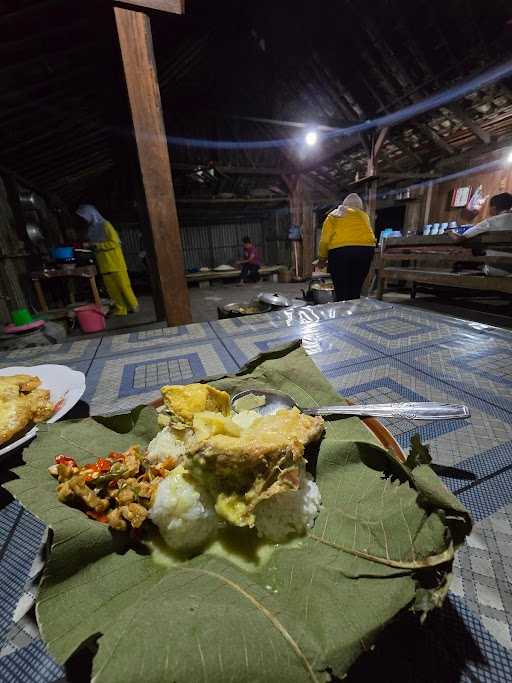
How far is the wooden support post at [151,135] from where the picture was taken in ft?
8.09

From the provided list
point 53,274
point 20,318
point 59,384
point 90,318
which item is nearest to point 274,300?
point 59,384

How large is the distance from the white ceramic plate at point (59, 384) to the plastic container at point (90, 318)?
556cm

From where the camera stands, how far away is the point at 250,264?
13.7 m

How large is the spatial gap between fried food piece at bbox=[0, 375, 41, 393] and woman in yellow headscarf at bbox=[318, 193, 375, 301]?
15.2 ft

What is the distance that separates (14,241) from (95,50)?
13.2ft

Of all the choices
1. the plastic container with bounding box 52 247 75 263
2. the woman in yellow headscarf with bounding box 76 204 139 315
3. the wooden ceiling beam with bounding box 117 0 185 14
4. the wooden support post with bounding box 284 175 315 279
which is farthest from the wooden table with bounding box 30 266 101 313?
the wooden support post with bounding box 284 175 315 279

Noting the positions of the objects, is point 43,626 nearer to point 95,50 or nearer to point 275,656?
point 275,656

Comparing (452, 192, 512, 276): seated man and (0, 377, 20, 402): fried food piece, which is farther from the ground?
(452, 192, 512, 276): seated man

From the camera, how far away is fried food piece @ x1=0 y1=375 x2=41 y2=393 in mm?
997

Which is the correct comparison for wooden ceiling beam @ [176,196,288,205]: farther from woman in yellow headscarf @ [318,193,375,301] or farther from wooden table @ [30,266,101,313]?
woman in yellow headscarf @ [318,193,375,301]

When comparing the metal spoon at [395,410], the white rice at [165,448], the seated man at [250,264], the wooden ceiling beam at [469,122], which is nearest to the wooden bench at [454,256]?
the metal spoon at [395,410]

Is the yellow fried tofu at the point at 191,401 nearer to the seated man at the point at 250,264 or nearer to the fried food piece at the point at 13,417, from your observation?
the fried food piece at the point at 13,417

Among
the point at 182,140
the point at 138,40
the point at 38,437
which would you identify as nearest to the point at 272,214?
the point at 182,140

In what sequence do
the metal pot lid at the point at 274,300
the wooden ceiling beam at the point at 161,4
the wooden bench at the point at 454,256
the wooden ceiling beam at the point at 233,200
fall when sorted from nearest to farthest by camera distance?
the wooden ceiling beam at the point at 161,4 < the wooden bench at the point at 454,256 < the metal pot lid at the point at 274,300 < the wooden ceiling beam at the point at 233,200
